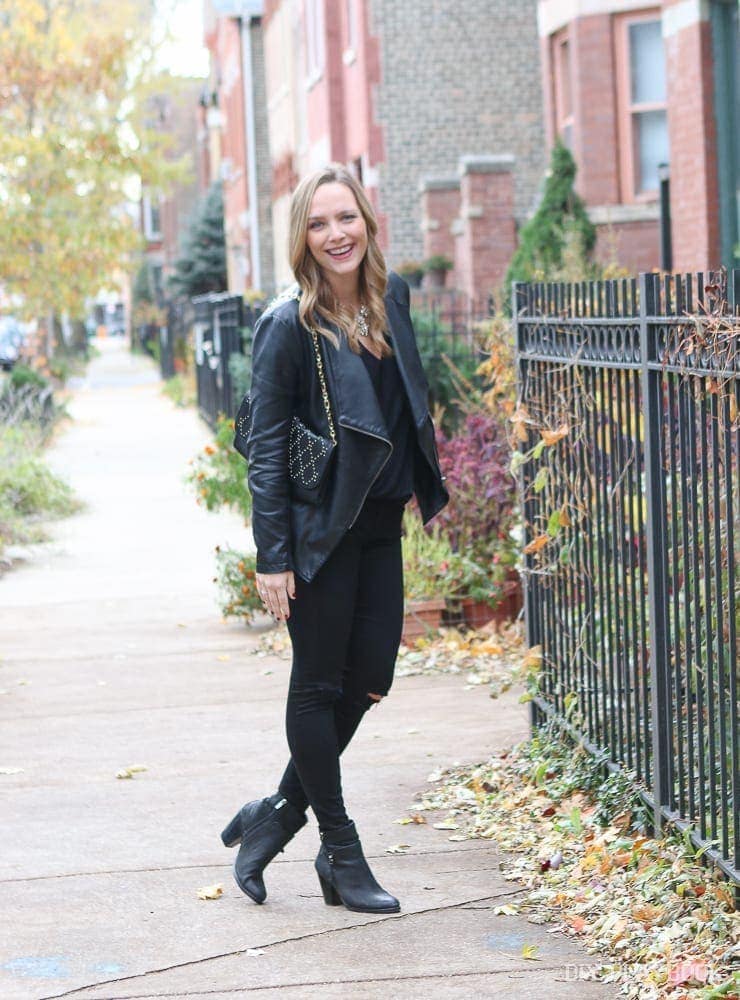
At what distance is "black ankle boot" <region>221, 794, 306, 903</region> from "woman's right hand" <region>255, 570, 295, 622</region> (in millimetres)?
626

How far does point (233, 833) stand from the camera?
485 centimetres

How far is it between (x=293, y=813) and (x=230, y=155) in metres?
41.8

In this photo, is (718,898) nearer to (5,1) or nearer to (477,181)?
(477,181)

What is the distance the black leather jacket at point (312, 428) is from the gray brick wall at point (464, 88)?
1938 centimetres

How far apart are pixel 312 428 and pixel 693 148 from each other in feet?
34.6

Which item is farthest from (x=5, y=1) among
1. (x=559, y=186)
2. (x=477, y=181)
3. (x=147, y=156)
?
(x=559, y=186)

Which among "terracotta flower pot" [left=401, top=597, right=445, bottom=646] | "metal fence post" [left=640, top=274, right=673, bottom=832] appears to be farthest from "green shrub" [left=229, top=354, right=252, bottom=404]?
"metal fence post" [left=640, top=274, right=673, bottom=832]

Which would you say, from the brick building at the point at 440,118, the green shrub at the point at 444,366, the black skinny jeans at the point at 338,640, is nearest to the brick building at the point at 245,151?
the brick building at the point at 440,118

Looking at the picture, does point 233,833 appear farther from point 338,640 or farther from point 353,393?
point 353,393

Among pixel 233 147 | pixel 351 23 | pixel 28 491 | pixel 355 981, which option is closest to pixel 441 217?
pixel 351 23

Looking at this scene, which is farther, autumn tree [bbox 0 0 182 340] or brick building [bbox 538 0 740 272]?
autumn tree [bbox 0 0 182 340]

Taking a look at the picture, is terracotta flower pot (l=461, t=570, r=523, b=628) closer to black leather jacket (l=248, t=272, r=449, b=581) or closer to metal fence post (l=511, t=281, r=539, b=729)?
metal fence post (l=511, t=281, r=539, b=729)

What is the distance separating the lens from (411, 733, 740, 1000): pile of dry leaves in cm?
400

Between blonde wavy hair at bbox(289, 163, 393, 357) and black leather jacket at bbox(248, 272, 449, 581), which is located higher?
blonde wavy hair at bbox(289, 163, 393, 357)
